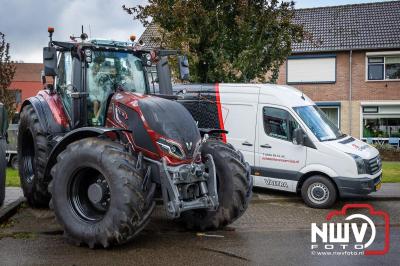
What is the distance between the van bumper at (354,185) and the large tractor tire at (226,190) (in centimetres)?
318

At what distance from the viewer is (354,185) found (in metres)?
10.0

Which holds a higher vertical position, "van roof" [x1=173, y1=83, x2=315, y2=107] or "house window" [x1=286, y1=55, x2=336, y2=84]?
"house window" [x1=286, y1=55, x2=336, y2=84]

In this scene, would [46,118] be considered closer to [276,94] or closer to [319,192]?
[276,94]

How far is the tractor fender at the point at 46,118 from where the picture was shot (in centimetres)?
866

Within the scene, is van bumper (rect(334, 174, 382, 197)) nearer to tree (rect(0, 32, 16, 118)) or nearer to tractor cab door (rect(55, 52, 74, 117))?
tractor cab door (rect(55, 52, 74, 117))

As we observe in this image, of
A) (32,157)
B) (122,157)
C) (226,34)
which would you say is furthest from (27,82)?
(122,157)

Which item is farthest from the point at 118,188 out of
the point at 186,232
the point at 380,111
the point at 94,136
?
the point at 380,111

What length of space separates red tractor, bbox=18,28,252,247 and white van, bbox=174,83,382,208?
3.17 m

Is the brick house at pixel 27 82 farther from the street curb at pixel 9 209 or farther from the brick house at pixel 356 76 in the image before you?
the street curb at pixel 9 209

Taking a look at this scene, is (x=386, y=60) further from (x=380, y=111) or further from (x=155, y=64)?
(x=155, y=64)

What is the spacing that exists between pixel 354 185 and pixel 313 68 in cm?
1995

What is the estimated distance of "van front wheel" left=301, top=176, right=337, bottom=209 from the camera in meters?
10.2

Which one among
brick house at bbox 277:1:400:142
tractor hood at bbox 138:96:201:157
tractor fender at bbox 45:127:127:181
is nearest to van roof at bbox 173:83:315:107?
tractor hood at bbox 138:96:201:157

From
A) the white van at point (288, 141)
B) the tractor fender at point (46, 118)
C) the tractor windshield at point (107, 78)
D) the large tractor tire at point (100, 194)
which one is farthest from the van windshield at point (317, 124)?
the large tractor tire at point (100, 194)
